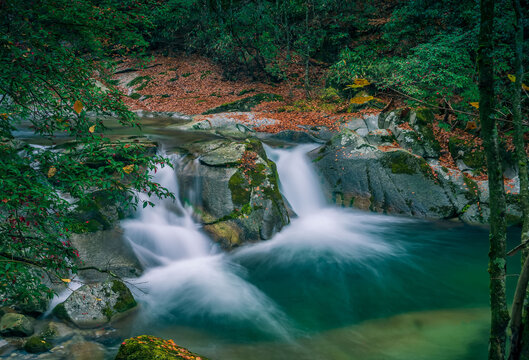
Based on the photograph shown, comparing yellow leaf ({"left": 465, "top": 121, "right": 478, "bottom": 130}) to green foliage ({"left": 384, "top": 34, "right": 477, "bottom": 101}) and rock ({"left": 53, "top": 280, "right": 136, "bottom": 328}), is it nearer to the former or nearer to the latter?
green foliage ({"left": 384, "top": 34, "right": 477, "bottom": 101})

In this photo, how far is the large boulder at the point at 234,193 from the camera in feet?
23.8

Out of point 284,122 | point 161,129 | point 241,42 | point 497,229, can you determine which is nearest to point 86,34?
point 497,229

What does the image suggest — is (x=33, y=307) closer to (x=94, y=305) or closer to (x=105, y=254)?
(x=94, y=305)

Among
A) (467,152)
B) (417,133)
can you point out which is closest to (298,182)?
(417,133)

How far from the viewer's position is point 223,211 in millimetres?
7336

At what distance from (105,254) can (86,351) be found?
2.27m

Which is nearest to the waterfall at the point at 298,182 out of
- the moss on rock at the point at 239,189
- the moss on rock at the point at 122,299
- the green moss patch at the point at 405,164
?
the moss on rock at the point at 239,189

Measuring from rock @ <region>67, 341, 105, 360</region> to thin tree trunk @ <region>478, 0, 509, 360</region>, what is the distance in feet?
14.0

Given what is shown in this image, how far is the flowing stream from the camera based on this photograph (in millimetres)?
4348

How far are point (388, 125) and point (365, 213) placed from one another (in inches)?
142

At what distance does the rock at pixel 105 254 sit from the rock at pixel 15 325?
1348 millimetres

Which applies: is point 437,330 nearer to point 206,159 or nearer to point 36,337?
point 36,337

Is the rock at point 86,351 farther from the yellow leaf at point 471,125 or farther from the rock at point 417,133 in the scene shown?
the yellow leaf at point 471,125

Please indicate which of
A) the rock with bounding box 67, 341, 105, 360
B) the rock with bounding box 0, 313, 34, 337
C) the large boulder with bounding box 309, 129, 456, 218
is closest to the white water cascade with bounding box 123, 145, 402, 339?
the large boulder with bounding box 309, 129, 456, 218
